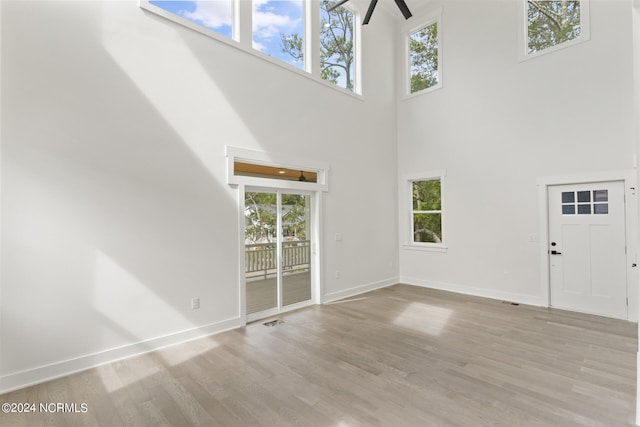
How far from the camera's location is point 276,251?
4.77m

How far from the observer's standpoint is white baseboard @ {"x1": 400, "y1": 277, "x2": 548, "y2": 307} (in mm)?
5008

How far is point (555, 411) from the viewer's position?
229 cm

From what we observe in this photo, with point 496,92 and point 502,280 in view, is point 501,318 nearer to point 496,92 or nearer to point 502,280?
point 502,280

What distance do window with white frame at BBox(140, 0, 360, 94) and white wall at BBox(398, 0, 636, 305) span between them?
69.8 inches

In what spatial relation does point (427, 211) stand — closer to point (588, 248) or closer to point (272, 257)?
point (588, 248)

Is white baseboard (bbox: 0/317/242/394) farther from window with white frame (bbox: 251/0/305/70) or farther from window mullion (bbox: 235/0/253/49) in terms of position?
window with white frame (bbox: 251/0/305/70)

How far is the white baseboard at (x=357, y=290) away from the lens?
17.6ft

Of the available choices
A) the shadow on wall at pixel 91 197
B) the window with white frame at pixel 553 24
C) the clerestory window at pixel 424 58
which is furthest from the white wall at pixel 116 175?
the window with white frame at pixel 553 24

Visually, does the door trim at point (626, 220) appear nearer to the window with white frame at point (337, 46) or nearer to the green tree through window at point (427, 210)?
the green tree through window at point (427, 210)

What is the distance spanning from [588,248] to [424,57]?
4609 millimetres

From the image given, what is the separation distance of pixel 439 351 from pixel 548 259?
114 inches

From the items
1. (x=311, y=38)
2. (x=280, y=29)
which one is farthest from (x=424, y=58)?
(x=280, y=29)

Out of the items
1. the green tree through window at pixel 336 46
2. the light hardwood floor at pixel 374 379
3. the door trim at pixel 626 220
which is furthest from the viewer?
the green tree through window at pixel 336 46

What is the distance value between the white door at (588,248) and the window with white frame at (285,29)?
4090 mm
